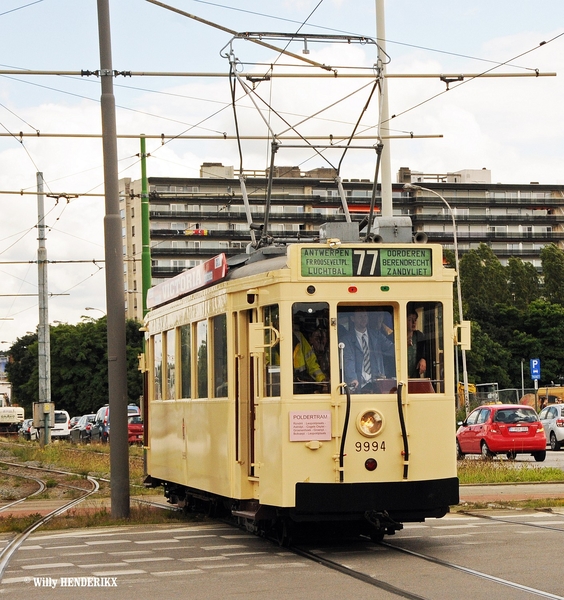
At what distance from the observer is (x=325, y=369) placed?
11680 millimetres

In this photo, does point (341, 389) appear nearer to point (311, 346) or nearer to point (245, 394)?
point (311, 346)

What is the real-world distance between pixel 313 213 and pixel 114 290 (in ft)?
318

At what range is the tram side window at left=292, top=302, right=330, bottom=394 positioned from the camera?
11664mm

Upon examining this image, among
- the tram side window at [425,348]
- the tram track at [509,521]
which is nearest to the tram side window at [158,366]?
the tram track at [509,521]

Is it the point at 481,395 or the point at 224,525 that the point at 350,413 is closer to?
the point at 224,525

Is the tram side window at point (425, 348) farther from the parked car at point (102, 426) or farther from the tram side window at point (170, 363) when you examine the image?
the parked car at point (102, 426)

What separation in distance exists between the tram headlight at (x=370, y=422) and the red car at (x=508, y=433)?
712 inches

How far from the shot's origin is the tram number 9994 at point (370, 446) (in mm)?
11500

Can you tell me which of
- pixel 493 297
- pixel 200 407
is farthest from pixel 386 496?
pixel 493 297

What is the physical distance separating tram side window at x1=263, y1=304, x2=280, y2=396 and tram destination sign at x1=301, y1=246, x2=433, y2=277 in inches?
20.9

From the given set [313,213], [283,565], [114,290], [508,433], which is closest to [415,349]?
[283,565]

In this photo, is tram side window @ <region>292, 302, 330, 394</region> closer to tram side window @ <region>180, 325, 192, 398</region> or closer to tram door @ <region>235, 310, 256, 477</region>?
tram door @ <region>235, 310, 256, 477</region>

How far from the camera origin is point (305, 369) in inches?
461

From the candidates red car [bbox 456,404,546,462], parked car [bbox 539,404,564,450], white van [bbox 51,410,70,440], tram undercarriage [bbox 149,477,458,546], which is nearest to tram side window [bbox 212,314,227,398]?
tram undercarriage [bbox 149,477,458,546]
